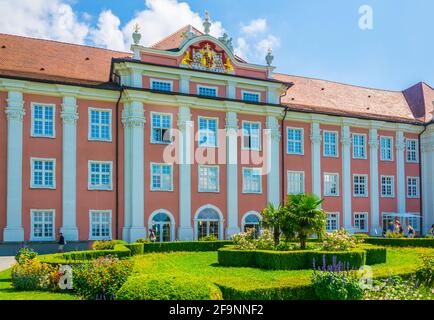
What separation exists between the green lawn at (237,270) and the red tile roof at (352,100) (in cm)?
1433

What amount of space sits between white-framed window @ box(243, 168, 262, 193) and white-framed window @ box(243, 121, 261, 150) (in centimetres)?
148

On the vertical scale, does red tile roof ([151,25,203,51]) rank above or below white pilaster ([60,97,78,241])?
above

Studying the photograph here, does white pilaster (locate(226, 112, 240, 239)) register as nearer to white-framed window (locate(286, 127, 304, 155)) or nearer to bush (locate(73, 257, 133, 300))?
white-framed window (locate(286, 127, 304, 155))

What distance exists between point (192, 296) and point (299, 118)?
2644cm

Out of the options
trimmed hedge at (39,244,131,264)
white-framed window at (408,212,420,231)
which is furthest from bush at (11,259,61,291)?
white-framed window at (408,212,420,231)

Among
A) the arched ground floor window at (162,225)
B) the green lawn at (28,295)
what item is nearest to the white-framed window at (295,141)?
the arched ground floor window at (162,225)

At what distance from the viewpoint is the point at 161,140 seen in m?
29.3

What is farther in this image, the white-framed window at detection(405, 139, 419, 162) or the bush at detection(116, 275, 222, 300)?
the white-framed window at detection(405, 139, 419, 162)

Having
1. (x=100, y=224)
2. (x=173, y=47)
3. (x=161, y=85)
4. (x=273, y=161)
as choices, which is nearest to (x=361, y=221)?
(x=273, y=161)

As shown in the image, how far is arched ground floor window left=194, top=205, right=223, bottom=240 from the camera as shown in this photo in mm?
29812
